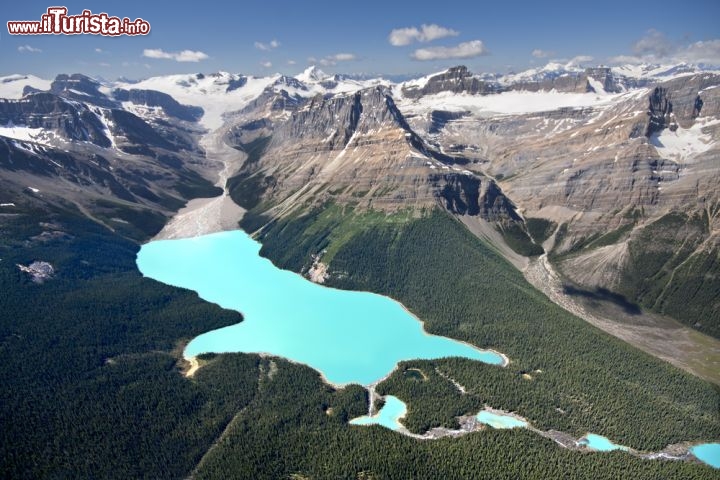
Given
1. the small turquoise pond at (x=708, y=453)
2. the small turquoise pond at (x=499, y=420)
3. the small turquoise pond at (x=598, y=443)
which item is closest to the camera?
the small turquoise pond at (x=708, y=453)

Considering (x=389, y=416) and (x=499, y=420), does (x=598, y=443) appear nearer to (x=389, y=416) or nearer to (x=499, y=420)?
(x=499, y=420)

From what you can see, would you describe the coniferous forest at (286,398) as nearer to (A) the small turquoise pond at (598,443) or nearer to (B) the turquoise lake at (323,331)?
(A) the small turquoise pond at (598,443)

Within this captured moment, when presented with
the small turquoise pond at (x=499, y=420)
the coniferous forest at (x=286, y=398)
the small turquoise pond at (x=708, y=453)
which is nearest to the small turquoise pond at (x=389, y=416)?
the coniferous forest at (x=286, y=398)

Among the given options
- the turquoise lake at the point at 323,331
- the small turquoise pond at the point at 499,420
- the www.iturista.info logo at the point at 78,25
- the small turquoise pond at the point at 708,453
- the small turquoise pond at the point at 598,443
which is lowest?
the small turquoise pond at the point at 708,453

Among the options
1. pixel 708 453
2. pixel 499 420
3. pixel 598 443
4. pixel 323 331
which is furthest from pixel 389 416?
pixel 708 453

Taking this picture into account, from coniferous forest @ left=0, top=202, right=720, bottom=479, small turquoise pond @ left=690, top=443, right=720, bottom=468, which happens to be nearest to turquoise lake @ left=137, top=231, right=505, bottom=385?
coniferous forest @ left=0, top=202, right=720, bottom=479

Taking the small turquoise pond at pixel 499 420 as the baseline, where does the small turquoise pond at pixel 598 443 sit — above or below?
below
